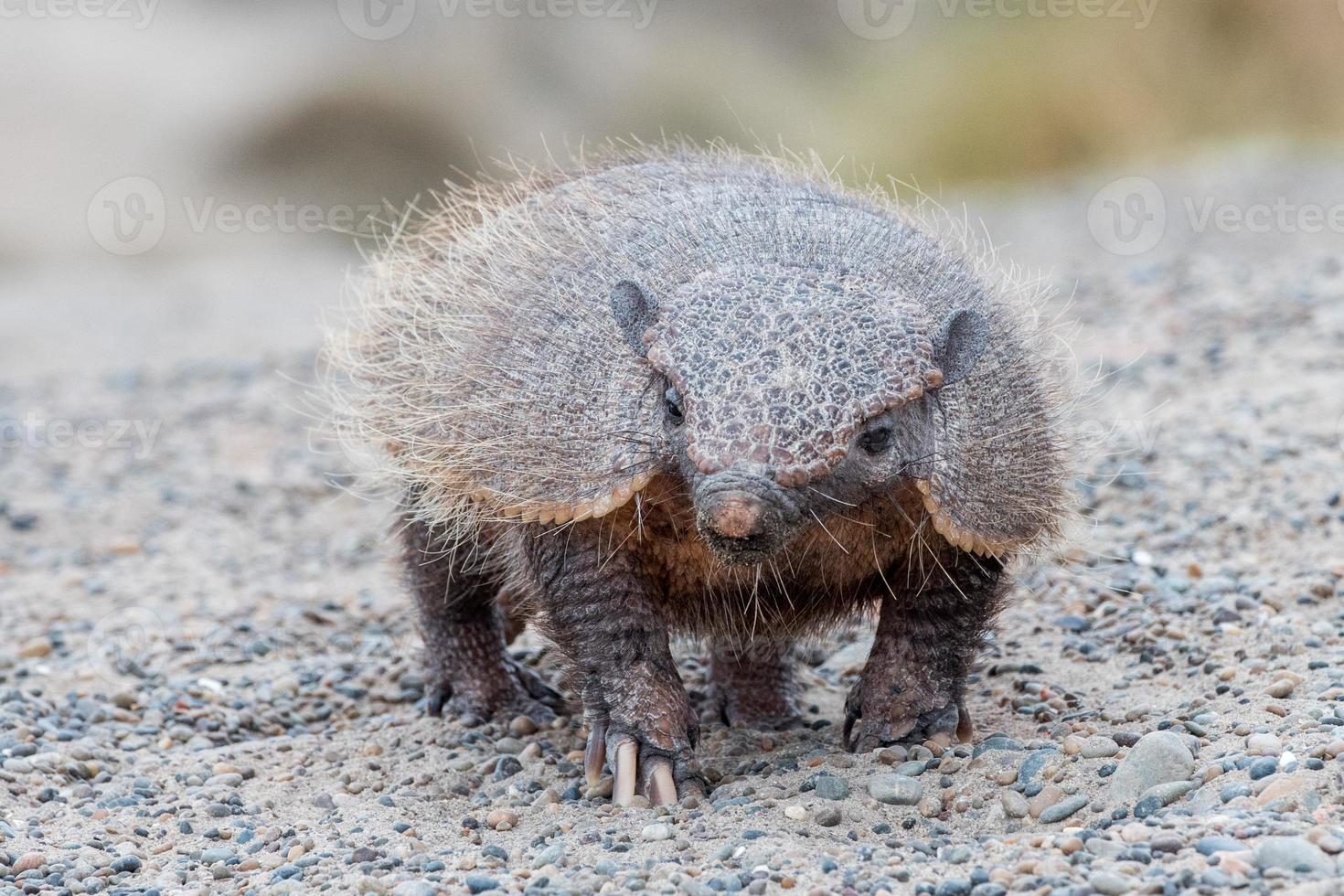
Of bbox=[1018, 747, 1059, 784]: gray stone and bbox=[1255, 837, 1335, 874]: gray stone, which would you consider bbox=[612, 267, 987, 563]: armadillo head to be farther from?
bbox=[1255, 837, 1335, 874]: gray stone

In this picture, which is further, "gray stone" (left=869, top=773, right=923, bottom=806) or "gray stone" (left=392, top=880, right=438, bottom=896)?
"gray stone" (left=869, top=773, right=923, bottom=806)

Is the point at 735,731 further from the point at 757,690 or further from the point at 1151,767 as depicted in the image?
the point at 1151,767

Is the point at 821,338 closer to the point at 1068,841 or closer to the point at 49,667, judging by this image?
the point at 1068,841

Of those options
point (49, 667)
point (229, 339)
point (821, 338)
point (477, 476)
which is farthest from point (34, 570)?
point (229, 339)

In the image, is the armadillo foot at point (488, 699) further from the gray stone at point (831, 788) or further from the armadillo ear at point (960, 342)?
the armadillo ear at point (960, 342)

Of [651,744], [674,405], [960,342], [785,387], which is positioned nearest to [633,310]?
[674,405]

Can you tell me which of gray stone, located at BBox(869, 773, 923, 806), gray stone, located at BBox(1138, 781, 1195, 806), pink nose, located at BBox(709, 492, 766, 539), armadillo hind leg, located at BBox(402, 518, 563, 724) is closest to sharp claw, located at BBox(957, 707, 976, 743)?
gray stone, located at BBox(869, 773, 923, 806)
